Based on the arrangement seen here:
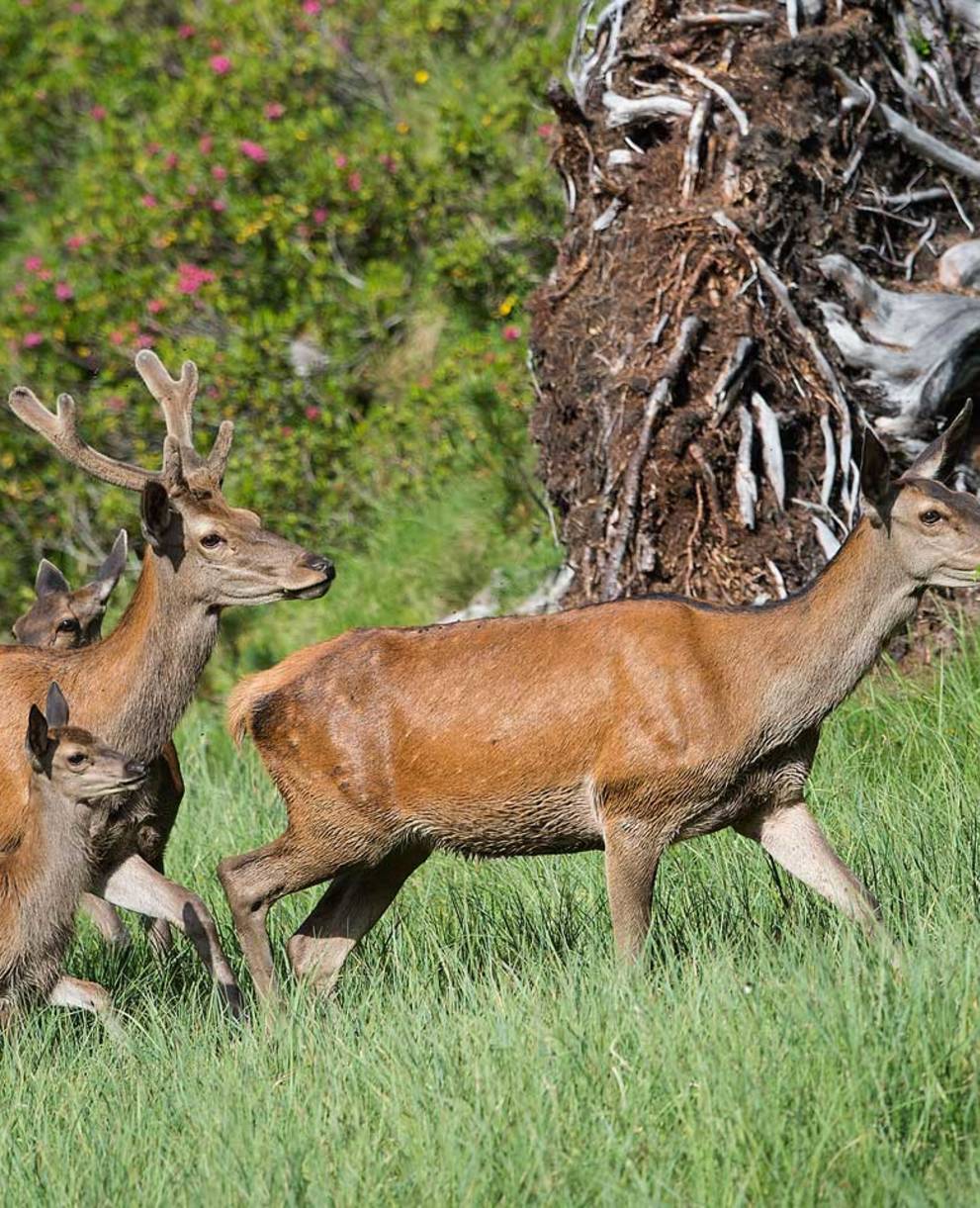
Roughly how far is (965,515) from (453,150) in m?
8.13

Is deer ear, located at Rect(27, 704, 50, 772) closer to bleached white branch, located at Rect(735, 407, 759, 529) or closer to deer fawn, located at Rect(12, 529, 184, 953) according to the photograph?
deer fawn, located at Rect(12, 529, 184, 953)

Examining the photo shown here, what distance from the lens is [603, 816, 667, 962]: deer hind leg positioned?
588 cm

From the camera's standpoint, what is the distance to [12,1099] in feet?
17.6

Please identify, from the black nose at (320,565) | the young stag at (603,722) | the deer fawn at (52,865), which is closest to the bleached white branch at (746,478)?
the young stag at (603,722)

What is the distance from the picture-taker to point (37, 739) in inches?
237

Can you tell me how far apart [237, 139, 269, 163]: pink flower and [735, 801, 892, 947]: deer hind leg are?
8.93 meters

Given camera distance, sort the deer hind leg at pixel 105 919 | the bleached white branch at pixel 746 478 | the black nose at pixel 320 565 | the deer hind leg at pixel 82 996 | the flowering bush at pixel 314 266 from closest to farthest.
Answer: the deer hind leg at pixel 82 996
the black nose at pixel 320 565
the deer hind leg at pixel 105 919
the bleached white branch at pixel 746 478
the flowering bush at pixel 314 266

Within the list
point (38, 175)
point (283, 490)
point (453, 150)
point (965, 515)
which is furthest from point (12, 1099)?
point (38, 175)

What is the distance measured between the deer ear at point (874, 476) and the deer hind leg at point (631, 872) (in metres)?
1.18

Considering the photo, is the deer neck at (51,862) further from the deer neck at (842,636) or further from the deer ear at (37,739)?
the deer neck at (842,636)

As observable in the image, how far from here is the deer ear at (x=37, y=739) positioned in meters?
5.94

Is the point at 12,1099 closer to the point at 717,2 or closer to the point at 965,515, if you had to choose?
the point at 965,515

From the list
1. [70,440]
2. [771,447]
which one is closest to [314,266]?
[771,447]

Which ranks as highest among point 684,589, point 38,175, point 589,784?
point 589,784
